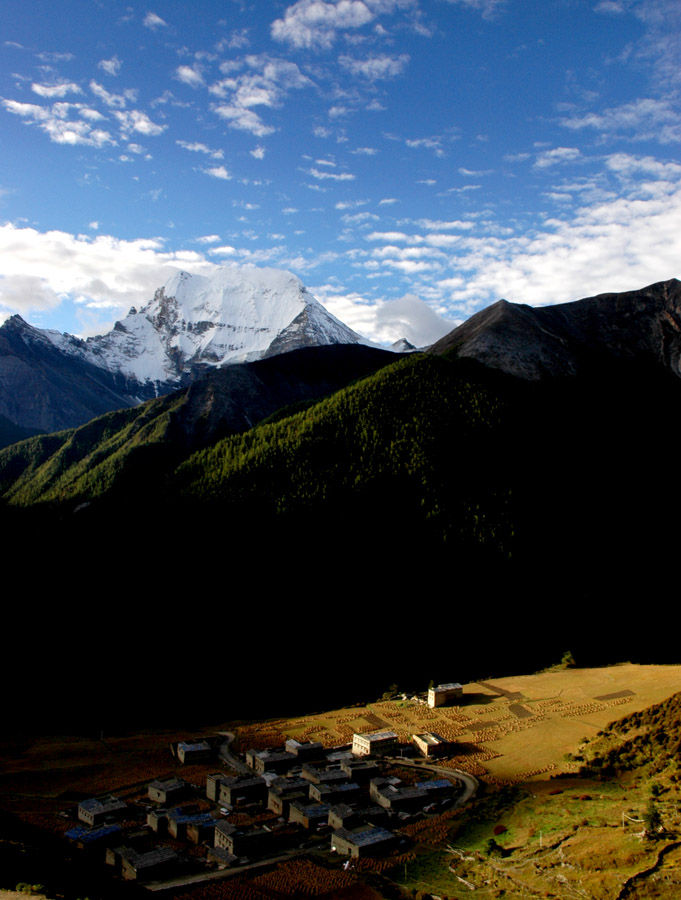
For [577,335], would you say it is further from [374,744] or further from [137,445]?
[374,744]

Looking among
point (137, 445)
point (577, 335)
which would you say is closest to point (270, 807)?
point (137, 445)

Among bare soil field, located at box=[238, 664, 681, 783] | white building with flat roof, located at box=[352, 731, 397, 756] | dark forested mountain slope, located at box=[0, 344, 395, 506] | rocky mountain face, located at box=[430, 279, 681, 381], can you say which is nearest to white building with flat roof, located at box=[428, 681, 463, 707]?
bare soil field, located at box=[238, 664, 681, 783]

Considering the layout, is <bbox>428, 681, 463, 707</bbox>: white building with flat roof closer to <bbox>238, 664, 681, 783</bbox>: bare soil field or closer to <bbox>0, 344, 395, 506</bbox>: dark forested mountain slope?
<bbox>238, 664, 681, 783</bbox>: bare soil field

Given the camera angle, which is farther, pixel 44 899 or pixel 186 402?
pixel 186 402

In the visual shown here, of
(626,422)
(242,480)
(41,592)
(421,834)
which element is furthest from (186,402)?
(421,834)

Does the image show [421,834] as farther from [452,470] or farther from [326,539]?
[452,470]

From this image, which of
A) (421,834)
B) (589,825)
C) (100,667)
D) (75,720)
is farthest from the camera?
(100,667)
